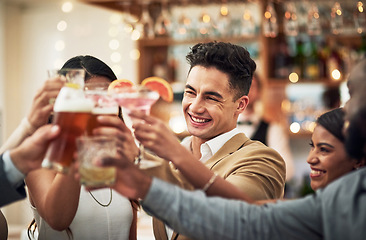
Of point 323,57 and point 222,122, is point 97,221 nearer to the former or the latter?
point 222,122

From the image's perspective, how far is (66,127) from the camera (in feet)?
4.09

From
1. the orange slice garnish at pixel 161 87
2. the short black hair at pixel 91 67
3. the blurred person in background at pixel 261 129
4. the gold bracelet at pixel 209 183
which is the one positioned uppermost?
the short black hair at pixel 91 67

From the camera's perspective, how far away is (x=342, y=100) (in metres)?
4.81

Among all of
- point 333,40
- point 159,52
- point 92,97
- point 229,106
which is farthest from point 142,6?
point 92,97

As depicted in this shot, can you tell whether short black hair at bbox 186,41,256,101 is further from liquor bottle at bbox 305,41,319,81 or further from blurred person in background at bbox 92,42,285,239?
liquor bottle at bbox 305,41,319,81

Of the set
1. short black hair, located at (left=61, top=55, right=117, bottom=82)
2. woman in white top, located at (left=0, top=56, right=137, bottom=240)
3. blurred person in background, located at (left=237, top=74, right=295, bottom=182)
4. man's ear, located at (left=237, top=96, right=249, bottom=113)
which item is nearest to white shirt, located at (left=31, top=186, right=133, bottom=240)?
woman in white top, located at (left=0, top=56, right=137, bottom=240)

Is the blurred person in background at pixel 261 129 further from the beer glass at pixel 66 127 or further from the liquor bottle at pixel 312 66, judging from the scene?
the beer glass at pixel 66 127

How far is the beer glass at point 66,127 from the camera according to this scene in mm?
1232

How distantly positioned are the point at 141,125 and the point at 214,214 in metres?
0.29

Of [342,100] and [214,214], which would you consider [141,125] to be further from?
[342,100]

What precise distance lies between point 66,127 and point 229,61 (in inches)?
33.2

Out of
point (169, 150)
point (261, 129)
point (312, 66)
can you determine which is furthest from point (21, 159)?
point (312, 66)

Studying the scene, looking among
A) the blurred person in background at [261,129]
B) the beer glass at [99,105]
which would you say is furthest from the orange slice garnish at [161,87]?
the blurred person in background at [261,129]

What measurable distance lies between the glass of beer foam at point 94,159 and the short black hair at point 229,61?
80 centimetres
